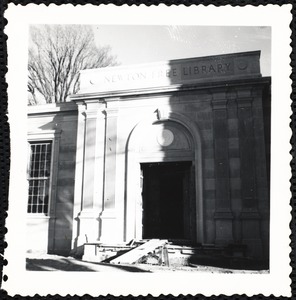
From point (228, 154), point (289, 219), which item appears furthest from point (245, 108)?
point (289, 219)

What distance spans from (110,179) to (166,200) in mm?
3315

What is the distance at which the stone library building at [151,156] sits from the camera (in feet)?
31.4

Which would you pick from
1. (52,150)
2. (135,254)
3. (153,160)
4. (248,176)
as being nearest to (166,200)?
(153,160)

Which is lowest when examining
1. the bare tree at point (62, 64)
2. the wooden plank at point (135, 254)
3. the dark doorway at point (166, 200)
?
the wooden plank at point (135, 254)

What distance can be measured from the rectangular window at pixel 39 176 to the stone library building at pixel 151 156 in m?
0.04

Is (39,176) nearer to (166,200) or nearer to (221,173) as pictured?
(166,200)

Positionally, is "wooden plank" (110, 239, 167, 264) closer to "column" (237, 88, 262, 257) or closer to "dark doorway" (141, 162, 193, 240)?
"dark doorway" (141, 162, 193, 240)

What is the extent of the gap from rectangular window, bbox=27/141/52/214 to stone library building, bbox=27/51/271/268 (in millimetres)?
36

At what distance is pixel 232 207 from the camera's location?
9531mm

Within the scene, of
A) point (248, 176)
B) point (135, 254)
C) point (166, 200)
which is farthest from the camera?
point (166, 200)

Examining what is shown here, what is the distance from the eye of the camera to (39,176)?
11586 mm

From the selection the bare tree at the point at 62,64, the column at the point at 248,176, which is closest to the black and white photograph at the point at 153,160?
the column at the point at 248,176

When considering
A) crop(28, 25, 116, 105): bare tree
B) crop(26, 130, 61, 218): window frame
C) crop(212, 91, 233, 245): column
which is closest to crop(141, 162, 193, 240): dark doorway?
crop(212, 91, 233, 245): column

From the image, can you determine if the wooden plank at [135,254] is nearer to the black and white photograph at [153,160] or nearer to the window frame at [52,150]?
the black and white photograph at [153,160]
